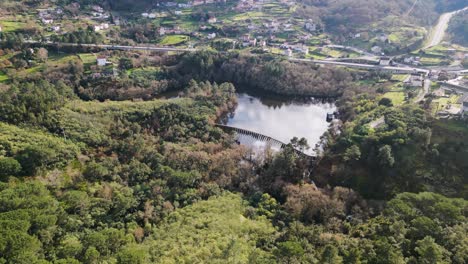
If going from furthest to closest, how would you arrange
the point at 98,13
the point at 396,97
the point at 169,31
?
the point at 98,13, the point at 169,31, the point at 396,97

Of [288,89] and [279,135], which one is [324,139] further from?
[288,89]

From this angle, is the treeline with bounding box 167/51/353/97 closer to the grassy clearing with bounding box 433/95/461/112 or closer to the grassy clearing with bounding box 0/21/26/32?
the grassy clearing with bounding box 433/95/461/112

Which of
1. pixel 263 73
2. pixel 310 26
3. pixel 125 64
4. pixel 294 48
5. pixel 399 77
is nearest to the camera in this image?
pixel 399 77

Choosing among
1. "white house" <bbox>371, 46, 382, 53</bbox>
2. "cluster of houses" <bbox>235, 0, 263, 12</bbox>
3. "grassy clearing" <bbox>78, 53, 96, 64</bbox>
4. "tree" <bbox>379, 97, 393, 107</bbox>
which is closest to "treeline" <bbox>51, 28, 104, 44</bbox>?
"grassy clearing" <bbox>78, 53, 96, 64</bbox>

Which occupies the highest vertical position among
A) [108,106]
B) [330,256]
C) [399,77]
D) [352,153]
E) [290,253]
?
[399,77]

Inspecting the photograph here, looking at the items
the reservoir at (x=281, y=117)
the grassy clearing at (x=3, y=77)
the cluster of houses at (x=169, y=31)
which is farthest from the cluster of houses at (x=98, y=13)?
the reservoir at (x=281, y=117)

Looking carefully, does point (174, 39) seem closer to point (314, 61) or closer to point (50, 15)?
point (50, 15)

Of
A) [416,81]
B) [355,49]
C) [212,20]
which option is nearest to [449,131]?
[416,81]
